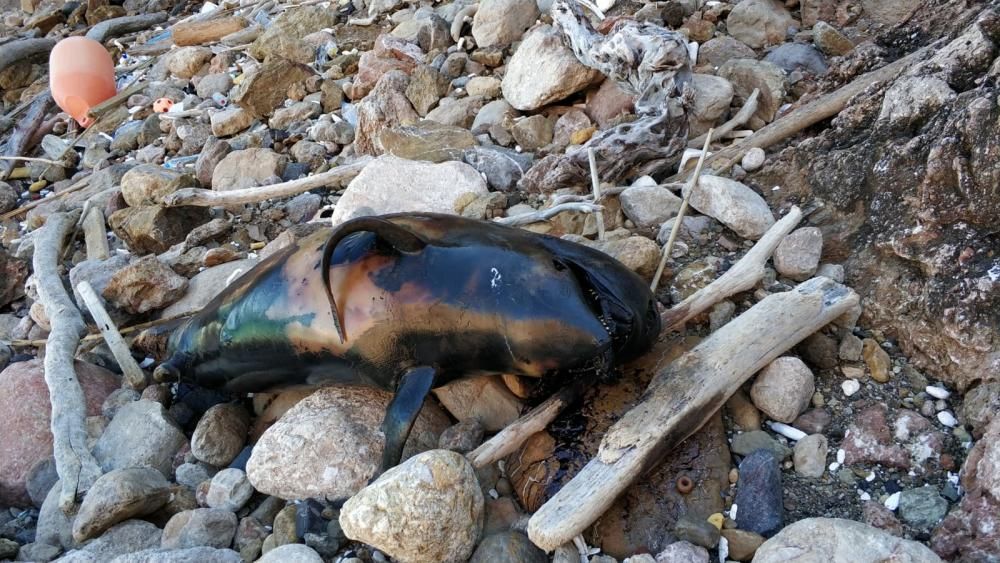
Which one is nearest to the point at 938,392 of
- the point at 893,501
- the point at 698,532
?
the point at 893,501

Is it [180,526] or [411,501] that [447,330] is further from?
[180,526]

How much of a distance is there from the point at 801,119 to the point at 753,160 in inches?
15.6

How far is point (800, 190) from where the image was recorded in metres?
4.00

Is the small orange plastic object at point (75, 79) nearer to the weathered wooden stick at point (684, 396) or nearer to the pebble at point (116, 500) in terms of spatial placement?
the pebble at point (116, 500)

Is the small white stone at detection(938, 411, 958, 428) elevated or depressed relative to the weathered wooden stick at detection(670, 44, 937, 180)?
depressed

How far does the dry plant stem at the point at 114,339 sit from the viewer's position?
13.3ft

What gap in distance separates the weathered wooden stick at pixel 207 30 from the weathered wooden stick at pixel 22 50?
7.39 feet

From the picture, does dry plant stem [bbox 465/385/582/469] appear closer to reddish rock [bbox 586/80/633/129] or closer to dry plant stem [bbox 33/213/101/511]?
dry plant stem [bbox 33/213/101/511]

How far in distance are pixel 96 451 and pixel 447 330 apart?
6.09 feet

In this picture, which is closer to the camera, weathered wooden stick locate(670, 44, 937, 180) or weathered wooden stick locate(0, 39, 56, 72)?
weathered wooden stick locate(670, 44, 937, 180)

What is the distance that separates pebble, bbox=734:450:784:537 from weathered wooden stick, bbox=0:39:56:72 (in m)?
10.9

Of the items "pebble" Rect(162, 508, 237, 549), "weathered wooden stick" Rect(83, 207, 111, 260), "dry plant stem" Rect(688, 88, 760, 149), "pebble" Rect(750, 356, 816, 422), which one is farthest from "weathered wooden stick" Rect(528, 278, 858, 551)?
"weathered wooden stick" Rect(83, 207, 111, 260)

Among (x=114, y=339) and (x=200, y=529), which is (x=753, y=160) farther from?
(x=114, y=339)

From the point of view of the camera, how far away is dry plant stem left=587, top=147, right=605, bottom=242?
4.02 m
